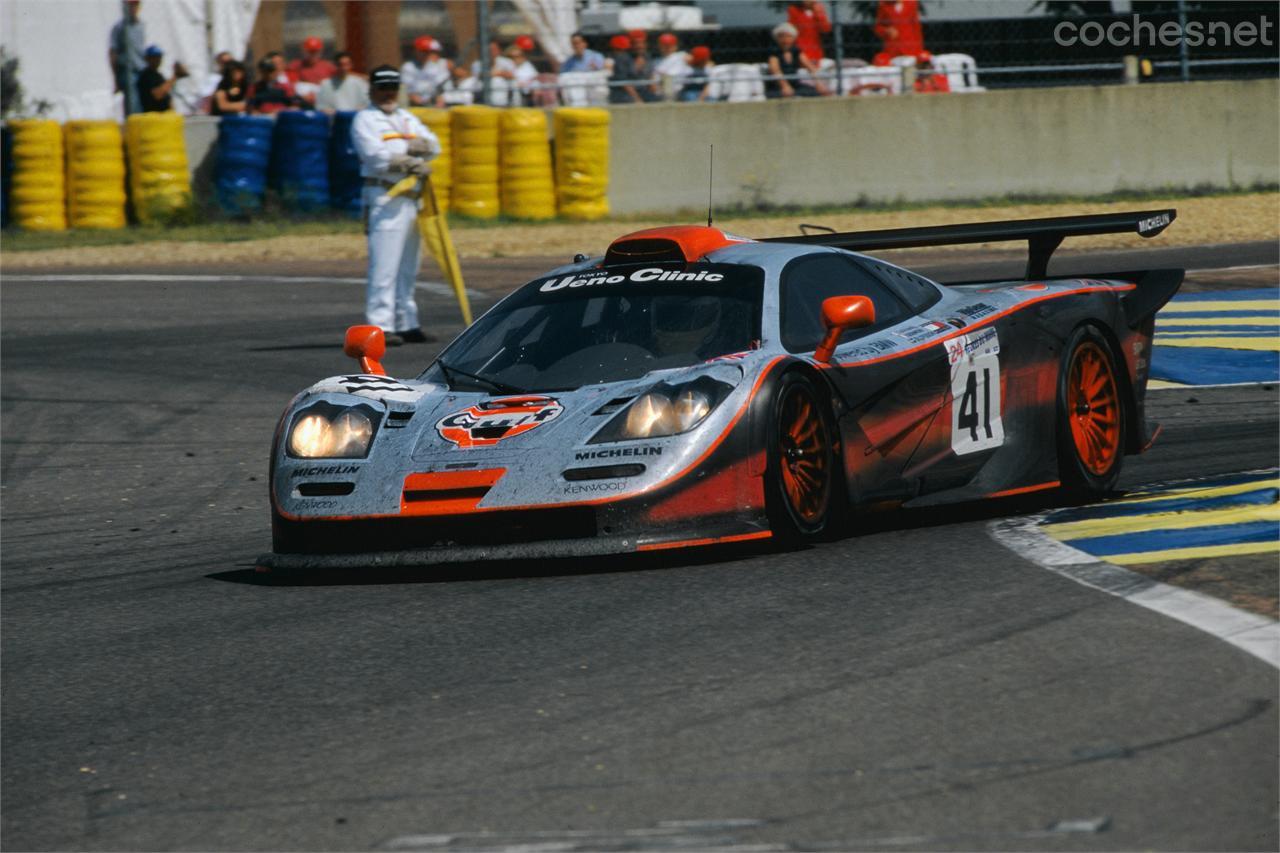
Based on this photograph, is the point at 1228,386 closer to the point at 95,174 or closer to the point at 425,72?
the point at 425,72

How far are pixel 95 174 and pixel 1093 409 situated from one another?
47.5 feet

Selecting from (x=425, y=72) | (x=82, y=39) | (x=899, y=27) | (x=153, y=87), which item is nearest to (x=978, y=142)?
Answer: (x=899, y=27)

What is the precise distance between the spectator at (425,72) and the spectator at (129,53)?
107 inches

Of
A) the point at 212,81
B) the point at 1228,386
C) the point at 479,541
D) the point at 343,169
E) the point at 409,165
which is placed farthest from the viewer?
the point at 212,81

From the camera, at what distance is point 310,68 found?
22.3 metres

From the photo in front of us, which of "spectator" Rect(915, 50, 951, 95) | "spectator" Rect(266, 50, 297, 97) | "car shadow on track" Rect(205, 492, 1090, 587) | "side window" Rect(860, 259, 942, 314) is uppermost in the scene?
"spectator" Rect(266, 50, 297, 97)

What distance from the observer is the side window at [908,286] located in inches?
312

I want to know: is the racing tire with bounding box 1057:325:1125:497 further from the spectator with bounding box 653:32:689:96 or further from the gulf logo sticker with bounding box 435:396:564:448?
the spectator with bounding box 653:32:689:96

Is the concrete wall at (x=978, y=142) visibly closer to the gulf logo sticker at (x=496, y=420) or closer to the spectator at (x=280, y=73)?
the spectator at (x=280, y=73)

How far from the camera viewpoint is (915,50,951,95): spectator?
21.7m

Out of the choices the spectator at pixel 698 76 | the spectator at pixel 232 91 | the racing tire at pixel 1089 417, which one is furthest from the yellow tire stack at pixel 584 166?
the racing tire at pixel 1089 417

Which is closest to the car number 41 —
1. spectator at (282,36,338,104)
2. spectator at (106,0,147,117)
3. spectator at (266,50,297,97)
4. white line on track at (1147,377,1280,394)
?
white line on track at (1147,377,1280,394)

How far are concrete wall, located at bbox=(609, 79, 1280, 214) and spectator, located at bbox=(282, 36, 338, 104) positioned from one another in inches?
163

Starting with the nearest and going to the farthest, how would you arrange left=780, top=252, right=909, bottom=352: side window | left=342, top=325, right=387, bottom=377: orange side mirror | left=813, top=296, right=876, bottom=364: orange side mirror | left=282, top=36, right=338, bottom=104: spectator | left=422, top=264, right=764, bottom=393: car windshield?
left=813, top=296, right=876, bottom=364: orange side mirror < left=422, top=264, right=764, bottom=393: car windshield < left=780, top=252, right=909, bottom=352: side window < left=342, top=325, right=387, bottom=377: orange side mirror < left=282, top=36, right=338, bottom=104: spectator
